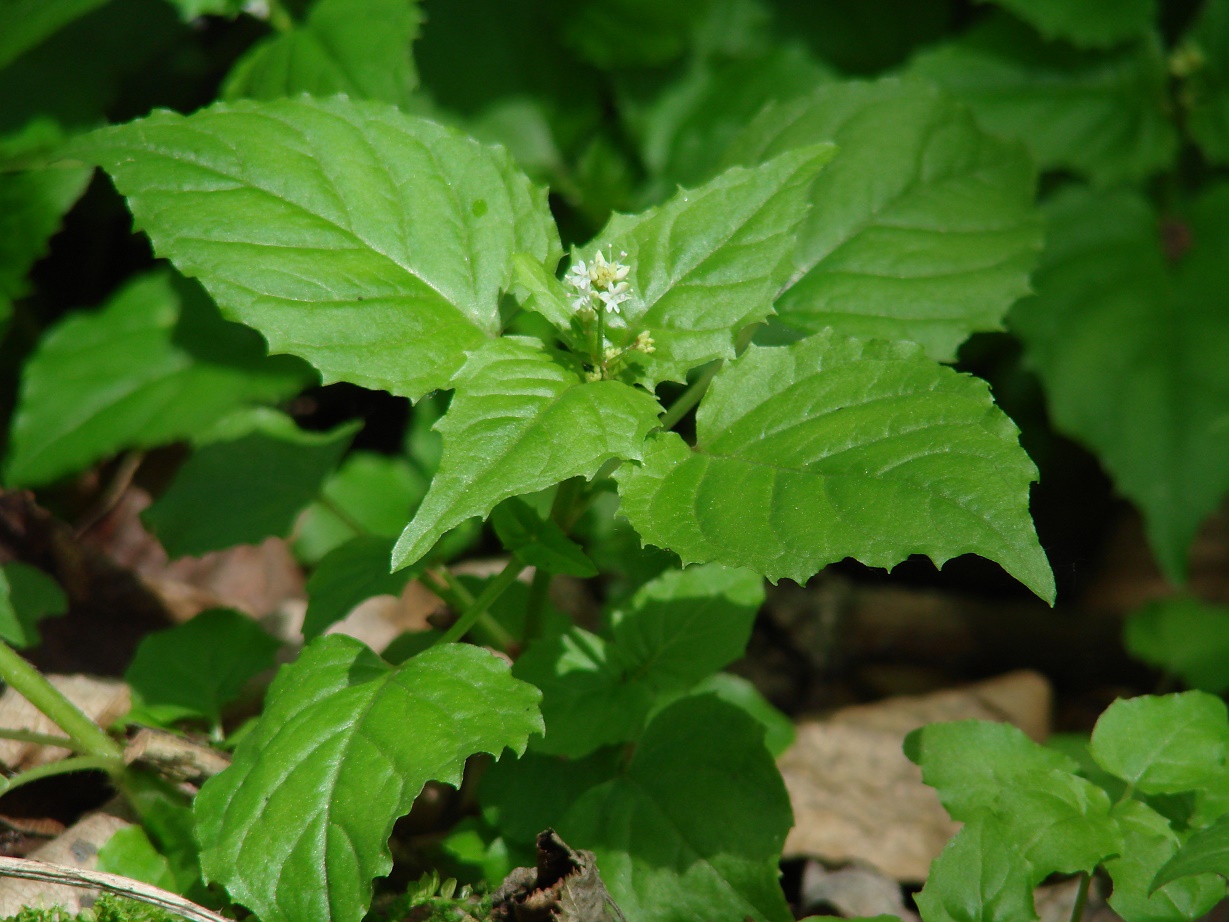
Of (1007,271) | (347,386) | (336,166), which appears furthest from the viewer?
(347,386)

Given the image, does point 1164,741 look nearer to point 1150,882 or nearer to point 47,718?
point 1150,882

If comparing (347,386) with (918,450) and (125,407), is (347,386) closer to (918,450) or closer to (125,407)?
(125,407)

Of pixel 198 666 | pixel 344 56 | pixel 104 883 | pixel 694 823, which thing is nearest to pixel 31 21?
pixel 344 56

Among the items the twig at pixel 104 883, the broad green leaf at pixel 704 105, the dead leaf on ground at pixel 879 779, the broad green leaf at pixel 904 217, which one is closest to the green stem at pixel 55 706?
the twig at pixel 104 883

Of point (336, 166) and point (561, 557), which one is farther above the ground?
point (336, 166)

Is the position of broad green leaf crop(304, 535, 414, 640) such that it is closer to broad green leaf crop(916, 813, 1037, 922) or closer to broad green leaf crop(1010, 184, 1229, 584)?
broad green leaf crop(916, 813, 1037, 922)

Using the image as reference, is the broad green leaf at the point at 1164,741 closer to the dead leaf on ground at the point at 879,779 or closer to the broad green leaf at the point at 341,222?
the dead leaf on ground at the point at 879,779

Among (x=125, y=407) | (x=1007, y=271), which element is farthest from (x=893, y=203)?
(x=125, y=407)
